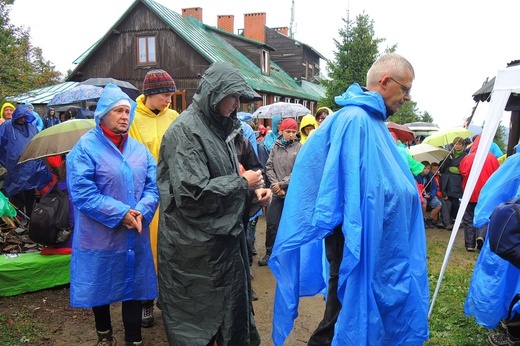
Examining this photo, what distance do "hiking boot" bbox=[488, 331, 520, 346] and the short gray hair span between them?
2.44m

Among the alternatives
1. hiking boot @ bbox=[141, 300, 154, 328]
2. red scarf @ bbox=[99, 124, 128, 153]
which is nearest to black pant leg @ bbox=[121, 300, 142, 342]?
hiking boot @ bbox=[141, 300, 154, 328]

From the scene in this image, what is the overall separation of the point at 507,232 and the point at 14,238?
16.9 ft

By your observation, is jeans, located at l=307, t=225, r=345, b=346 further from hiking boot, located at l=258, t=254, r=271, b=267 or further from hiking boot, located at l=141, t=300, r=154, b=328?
hiking boot, located at l=258, t=254, r=271, b=267

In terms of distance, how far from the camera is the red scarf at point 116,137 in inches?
124

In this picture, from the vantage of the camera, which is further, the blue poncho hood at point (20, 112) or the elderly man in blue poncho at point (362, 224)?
the blue poncho hood at point (20, 112)

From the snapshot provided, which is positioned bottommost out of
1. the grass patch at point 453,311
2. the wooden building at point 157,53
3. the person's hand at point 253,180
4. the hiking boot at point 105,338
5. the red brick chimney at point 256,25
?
the grass patch at point 453,311

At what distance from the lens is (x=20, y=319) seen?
3.84 meters

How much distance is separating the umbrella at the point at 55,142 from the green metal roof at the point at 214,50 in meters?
13.9

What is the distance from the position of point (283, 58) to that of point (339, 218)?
31.6 m

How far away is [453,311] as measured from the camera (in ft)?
14.4

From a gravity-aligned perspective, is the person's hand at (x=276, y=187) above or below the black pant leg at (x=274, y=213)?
above

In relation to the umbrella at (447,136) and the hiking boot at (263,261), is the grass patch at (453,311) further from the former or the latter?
the umbrella at (447,136)

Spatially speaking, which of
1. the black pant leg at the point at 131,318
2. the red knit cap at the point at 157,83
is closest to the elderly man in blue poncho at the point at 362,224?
the black pant leg at the point at 131,318

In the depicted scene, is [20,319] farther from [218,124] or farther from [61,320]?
[218,124]
